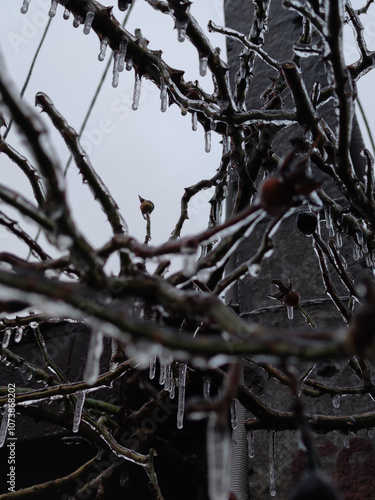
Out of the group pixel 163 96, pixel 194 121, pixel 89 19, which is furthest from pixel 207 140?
pixel 89 19

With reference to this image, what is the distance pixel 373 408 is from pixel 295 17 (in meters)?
2.89

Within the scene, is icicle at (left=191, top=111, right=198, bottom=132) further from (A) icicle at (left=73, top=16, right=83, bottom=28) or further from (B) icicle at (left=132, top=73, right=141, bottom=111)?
(A) icicle at (left=73, top=16, right=83, bottom=28)

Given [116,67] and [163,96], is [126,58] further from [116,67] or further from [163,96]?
[163,96]

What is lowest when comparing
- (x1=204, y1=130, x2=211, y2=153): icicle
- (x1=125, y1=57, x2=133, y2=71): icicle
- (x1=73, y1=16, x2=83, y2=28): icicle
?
(x1=204, y1=130, x2=211, y2=153): icicle

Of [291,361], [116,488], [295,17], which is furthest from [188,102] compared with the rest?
[295,17]

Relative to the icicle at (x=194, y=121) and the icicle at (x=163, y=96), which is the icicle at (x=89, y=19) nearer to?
the icicle at (x=163, y=96)

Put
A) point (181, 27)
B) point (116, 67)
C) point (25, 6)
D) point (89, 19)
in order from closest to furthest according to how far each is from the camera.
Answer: point (181, 27), point (89, 19), point (116, 67), point (25, 6)

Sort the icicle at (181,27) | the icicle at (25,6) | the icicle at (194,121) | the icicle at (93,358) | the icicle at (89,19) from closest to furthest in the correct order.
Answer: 1. the icicle at (93,358)
2. the icicle at (181,27)
3. the icicle at (89,19)
4. the icicle at (194,121)
5. the icicle at (25,6)

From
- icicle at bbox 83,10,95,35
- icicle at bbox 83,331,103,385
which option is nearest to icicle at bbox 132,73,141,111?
icicle at bbox 83,10,95,35

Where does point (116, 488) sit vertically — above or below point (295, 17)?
below

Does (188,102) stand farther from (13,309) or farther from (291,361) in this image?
(291,361)

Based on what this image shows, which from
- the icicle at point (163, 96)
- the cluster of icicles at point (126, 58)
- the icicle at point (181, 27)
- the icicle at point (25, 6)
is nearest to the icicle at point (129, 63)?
the cluster of icicles at point (126, 58)

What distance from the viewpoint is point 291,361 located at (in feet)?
1.42

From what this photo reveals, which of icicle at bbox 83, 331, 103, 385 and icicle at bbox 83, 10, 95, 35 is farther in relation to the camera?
icicle at bbox 83, 10, 95, 35
